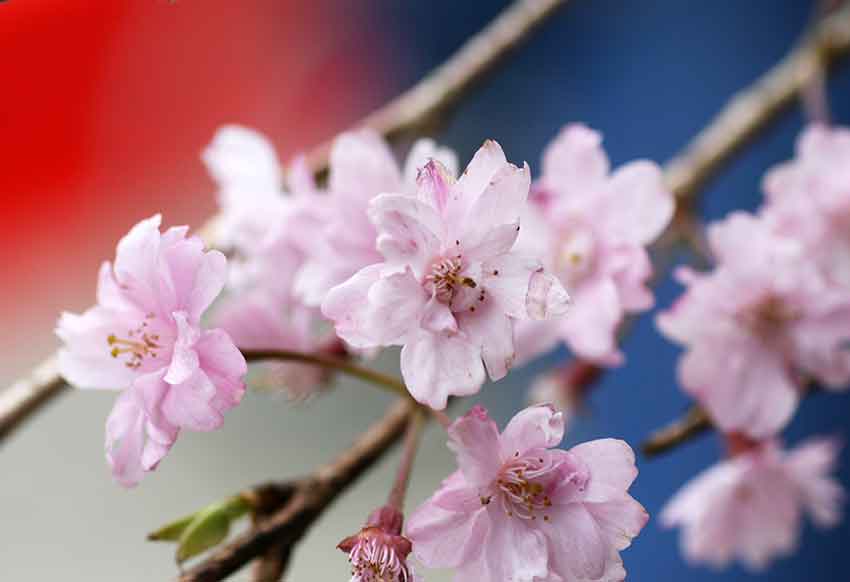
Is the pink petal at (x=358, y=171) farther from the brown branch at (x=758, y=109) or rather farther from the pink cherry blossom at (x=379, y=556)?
the brown branch at (x=758, y=109)

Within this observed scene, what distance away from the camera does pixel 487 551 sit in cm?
28

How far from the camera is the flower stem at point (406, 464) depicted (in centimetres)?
31

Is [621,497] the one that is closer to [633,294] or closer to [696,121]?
[633,294]

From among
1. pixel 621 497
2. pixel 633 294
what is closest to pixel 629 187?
pixel 633 294

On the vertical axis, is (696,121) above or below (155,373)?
above

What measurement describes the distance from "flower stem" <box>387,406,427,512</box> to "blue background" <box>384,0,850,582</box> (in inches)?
28.3

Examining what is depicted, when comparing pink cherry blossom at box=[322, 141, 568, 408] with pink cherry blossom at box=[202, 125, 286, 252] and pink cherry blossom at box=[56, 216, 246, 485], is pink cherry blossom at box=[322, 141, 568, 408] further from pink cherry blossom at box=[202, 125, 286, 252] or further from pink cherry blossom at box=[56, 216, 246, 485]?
pink cherry blossom at box=[202, 125, 286, 252]

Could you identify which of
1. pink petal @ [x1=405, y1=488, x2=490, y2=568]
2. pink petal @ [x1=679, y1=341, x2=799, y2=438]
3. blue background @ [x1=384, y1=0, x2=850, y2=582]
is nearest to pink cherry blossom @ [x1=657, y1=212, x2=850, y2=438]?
pink petal @ [x1=679, y1=341, x2=799, y2=438]

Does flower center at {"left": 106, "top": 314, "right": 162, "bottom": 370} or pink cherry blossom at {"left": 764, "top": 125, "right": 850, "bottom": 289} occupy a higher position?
pink cherry blossom at {"left": 764, "top": 125, "right": 850, "bottom": 289}

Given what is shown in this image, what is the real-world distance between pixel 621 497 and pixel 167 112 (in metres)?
0.45

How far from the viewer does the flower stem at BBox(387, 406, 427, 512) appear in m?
0.31

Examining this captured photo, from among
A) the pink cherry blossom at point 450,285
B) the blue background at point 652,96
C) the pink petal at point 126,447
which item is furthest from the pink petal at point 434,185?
the blue background at point 652,96

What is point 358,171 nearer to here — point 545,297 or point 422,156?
point 422,156

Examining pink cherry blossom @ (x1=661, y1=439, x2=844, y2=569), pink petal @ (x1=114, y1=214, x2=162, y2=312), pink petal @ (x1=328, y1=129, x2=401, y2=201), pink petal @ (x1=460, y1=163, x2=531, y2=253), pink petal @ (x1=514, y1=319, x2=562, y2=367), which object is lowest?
pink petal @ (x1=460, y1=163, x2=531, y2=253)
